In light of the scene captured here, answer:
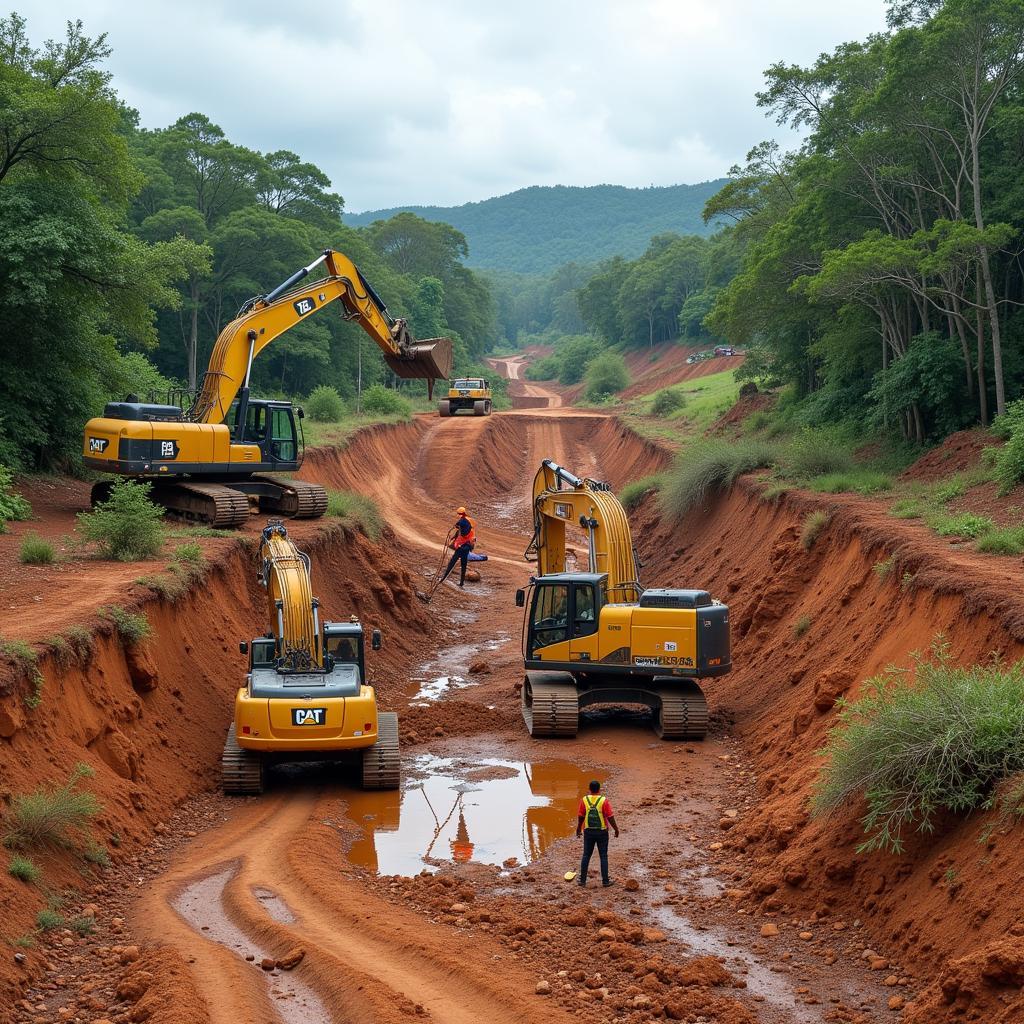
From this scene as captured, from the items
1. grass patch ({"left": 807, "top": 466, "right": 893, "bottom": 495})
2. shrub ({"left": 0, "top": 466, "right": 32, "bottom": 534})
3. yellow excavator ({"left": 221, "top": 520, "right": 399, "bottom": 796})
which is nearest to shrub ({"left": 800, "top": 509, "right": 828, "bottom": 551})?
grass patch ({"left": 807, "top": 466, "right": 893, "bottom": 495})

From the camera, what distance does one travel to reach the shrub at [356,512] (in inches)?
1233

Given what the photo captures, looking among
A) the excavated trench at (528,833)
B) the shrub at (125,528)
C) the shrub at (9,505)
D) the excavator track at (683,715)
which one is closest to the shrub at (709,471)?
the excavated trench at (528,833)

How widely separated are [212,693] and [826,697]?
963 cm

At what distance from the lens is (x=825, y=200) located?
34.5 m

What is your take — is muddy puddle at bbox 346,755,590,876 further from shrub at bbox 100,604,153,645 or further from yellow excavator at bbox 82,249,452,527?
yellow excavator at bbox 82,249,452,527

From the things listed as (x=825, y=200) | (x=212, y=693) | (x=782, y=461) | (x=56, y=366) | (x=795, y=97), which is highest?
(x=795, y=97)

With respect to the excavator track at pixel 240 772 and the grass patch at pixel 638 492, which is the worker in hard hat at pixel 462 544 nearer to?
the grass patch at pixel 638 492

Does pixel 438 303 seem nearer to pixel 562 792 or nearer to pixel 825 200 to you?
pixel 825 200

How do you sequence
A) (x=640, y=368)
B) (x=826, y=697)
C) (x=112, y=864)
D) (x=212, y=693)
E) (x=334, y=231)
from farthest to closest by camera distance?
1. (x=640, y=368)
2. (x=334, y=231)
3. (x=212, y=693)
4. (x=826, y=697)
5. (x=112, y=864)

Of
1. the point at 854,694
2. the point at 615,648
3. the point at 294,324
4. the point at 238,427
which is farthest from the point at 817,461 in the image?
the point at 854,694

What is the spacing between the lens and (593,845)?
44.6ft

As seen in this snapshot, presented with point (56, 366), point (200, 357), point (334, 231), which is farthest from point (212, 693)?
point (334, 231)

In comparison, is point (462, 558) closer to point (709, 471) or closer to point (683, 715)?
point (709, 471)

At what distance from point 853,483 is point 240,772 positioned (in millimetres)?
17340
